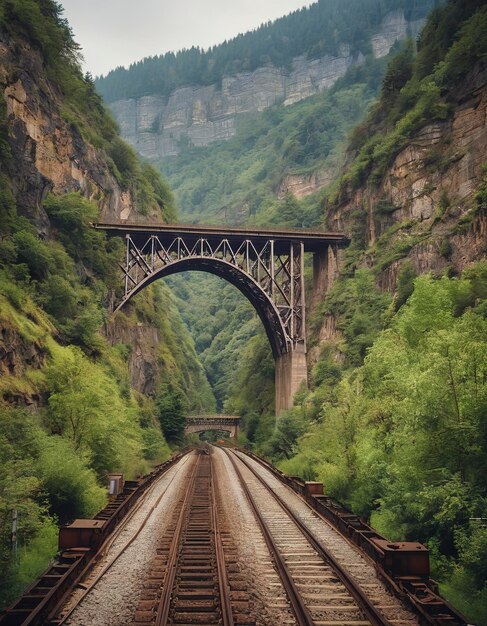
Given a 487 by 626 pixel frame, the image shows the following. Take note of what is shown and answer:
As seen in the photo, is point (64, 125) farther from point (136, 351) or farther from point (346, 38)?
point (346, 38)

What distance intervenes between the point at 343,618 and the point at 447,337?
7.33 m

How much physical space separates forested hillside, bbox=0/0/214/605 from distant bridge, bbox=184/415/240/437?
5.24 metres

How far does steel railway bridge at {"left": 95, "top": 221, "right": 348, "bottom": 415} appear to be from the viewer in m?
42.3

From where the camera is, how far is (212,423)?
59344 millimetres

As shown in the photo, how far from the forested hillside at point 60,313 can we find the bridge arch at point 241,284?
3381 millimetres

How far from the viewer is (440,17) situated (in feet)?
144

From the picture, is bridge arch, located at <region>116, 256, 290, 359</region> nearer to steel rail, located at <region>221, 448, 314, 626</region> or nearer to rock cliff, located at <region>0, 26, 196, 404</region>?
rock cliff, located at <region>0, 26, 196, 404</region>

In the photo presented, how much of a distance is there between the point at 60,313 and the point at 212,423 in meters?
31.8

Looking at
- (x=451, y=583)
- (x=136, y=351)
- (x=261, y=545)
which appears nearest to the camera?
(x=451, y=583)

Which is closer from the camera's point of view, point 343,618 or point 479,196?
point 343,618

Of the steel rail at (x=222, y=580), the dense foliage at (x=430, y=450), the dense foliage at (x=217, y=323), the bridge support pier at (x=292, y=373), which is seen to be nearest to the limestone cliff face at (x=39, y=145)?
the bridge support pier at (x=292, y=373)

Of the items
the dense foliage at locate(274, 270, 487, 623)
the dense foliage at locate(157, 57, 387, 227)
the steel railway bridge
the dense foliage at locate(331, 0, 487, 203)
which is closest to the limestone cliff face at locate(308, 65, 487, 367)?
the dense foliage at locate(331, 0, 487, 203)

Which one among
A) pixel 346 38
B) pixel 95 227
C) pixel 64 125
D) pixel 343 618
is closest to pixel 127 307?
pixel 95 227

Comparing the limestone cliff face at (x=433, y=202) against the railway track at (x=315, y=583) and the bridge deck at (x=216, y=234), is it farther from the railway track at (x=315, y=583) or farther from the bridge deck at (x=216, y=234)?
the railway track at (x=315, y=583)
